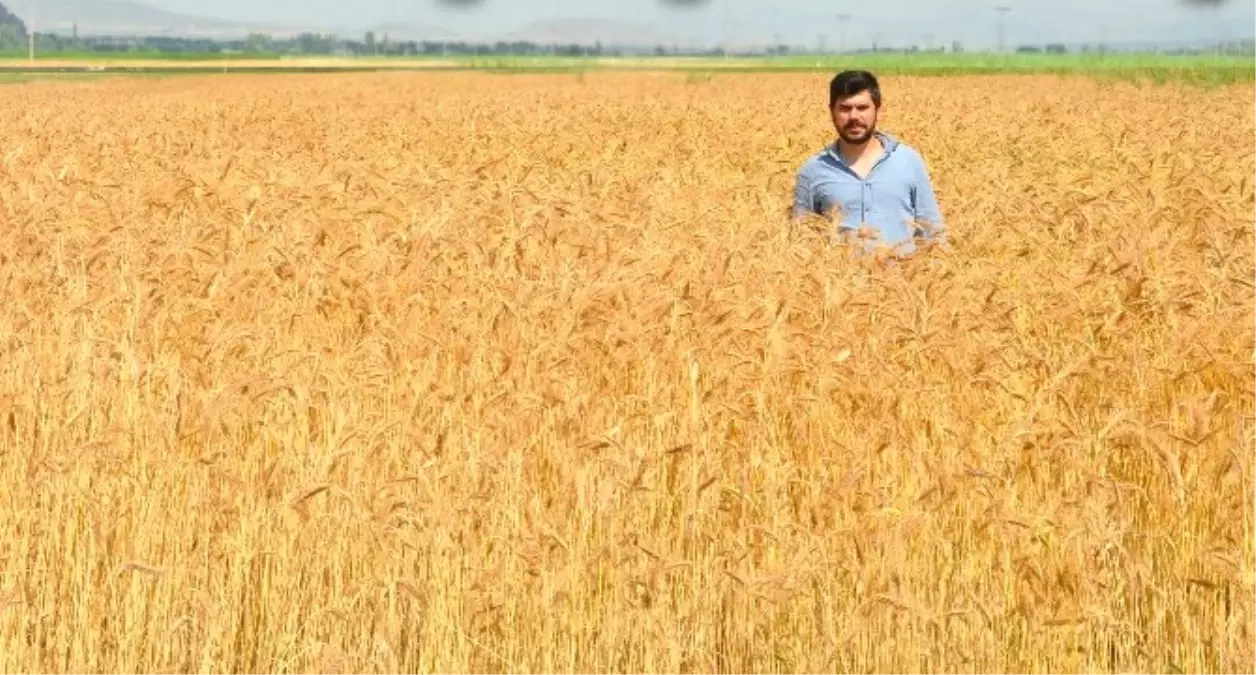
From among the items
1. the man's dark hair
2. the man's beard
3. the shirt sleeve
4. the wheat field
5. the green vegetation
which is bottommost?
the wheat field

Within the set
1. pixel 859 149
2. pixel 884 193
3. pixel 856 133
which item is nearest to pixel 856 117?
pixel 856 133

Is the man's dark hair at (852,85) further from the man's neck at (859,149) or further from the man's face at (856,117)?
the man's neck at (859,149)

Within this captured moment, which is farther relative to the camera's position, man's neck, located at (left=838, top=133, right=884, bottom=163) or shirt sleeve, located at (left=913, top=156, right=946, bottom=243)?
man's neck, located at (left=838, top=133, right=884, bottom=163)

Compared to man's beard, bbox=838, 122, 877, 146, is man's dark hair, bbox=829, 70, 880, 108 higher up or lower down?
higher up

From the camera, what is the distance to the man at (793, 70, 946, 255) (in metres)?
8.02

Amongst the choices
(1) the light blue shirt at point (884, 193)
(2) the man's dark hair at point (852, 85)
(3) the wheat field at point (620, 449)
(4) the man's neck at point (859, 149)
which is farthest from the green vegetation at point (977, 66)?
(3) the wheat field at point (620, 449)

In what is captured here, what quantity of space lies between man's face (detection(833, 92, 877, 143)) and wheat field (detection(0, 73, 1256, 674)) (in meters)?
0.61

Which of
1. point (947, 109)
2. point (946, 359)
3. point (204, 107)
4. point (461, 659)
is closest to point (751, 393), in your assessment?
point (946, 359)

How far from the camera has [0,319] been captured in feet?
19.8

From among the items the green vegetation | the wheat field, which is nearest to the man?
the wheat field

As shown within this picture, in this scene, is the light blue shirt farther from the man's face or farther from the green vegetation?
the green vegetation

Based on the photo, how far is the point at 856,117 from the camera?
26.4 ft

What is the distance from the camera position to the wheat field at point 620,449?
3.82 m

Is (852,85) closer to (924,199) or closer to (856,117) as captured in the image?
(856,117)
